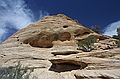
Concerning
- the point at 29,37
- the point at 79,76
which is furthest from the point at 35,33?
→ the point at 79,76

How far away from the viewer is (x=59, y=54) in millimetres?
19266

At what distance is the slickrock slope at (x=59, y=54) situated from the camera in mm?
11907

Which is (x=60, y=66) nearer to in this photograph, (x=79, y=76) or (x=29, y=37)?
(x=79, y=76)

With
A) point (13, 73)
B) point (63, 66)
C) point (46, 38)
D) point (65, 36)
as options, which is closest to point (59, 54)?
point (63, 66)

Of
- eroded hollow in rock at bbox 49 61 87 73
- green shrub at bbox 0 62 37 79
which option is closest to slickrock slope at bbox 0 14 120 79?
eroded hollow in rock at bbox 49 61 87 73

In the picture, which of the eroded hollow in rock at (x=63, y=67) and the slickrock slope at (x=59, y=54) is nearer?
the slickrock slope at (x=59, y=54)

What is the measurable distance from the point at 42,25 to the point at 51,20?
2777 mm

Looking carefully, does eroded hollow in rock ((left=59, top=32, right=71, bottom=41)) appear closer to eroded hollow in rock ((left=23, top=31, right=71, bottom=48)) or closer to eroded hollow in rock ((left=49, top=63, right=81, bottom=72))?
eroded hollow in rock ((left=23, top=31, right=71, bottom=48))

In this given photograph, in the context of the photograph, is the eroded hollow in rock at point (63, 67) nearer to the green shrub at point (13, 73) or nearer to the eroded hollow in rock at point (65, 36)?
the green shrub at point (13, 73)

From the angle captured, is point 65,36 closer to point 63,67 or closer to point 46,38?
point 46,38

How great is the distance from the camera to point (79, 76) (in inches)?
433

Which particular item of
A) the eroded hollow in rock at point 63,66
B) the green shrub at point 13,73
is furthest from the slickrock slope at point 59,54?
the green shrub at point 13,73

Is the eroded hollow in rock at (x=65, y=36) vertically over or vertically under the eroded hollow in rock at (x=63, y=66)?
over

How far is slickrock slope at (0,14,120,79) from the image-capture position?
39.1 ft
